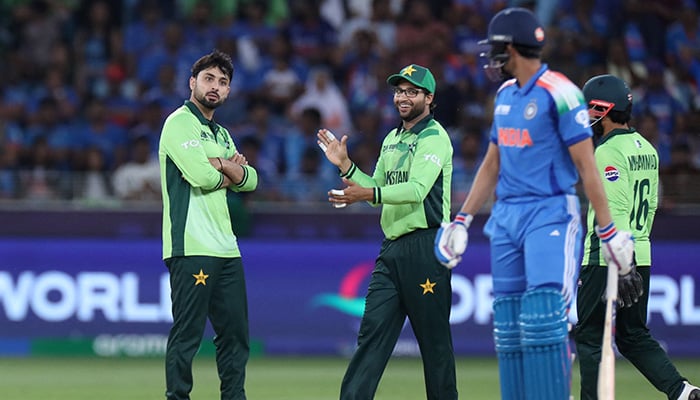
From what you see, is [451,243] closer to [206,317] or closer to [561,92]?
[561,92]

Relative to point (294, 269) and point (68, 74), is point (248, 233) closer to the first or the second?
point (294, 269)

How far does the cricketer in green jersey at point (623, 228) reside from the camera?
9.26m

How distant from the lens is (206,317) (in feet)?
30.2

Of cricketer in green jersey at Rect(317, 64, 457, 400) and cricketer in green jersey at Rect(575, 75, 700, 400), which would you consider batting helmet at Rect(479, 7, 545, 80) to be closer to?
cricketer in green jersey at Rect(317, 64, 457, 400)

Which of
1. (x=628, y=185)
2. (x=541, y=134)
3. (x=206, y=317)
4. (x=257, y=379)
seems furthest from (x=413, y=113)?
(x=257, y=379)

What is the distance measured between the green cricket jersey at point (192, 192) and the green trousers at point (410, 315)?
1186mm

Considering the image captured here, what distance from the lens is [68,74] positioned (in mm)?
18234

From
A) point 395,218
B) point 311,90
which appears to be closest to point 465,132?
point 311,90

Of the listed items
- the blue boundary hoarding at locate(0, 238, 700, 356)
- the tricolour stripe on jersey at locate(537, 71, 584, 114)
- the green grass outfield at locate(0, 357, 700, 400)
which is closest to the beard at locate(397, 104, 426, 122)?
the tricolour stripe on jersey at locate(537, 71, 584, 114)

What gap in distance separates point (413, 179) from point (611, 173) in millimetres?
1531

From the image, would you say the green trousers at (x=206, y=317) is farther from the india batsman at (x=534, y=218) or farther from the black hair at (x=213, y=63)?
the india batsman at (x=534, y=218)

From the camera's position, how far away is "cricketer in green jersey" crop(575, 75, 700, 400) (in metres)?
9.26

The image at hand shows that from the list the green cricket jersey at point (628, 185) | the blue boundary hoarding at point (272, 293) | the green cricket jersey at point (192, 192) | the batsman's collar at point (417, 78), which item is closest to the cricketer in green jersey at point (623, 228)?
the green cricket jersey at point (628, 185)

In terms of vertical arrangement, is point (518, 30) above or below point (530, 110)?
above
